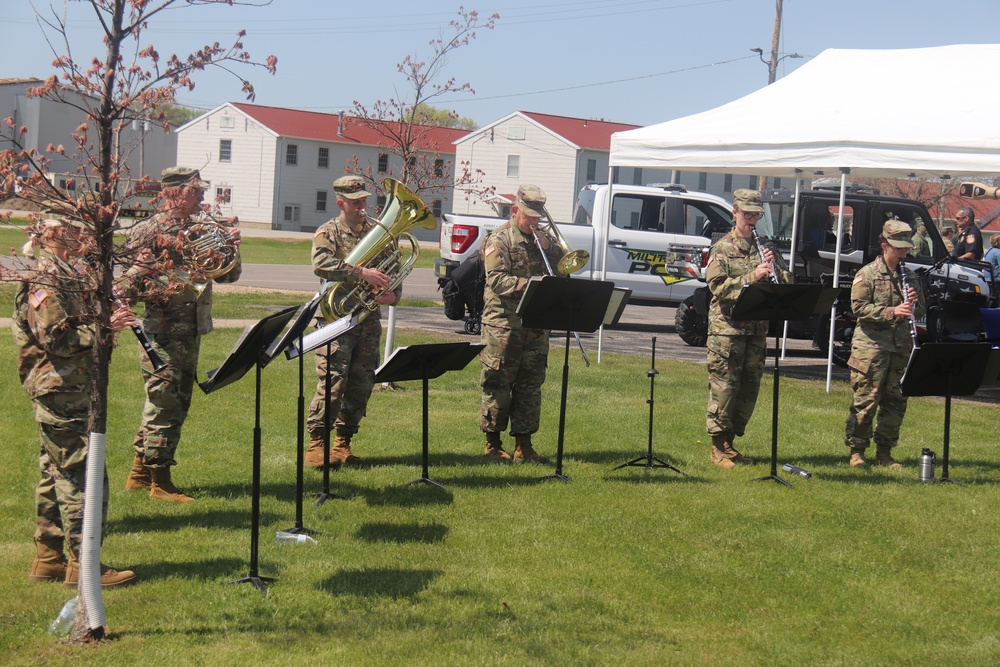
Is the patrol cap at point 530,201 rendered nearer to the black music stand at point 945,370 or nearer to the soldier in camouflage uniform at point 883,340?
the soldier in camouflage uniform at point 883,340

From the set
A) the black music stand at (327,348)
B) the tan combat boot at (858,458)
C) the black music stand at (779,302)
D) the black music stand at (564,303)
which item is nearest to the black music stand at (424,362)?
the black music stand at (327,348)

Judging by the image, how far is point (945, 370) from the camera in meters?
8.48

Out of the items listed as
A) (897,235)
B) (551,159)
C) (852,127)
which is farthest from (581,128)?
(897,235)

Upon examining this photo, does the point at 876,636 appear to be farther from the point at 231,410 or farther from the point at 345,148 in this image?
the point at 345,148

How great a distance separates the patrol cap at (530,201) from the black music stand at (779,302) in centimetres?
170

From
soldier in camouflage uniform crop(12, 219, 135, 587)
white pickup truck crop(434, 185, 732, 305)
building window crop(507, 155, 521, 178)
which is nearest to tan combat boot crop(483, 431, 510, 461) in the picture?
soldier in camouflage uniform crop(12, 219, 135, 587)

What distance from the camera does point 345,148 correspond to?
201 ft

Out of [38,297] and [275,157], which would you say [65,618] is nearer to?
[38,297]

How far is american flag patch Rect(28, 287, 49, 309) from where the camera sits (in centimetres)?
514

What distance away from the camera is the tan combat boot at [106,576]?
5.37 m

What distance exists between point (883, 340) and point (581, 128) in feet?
163

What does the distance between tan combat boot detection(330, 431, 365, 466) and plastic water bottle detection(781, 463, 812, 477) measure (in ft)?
11.4

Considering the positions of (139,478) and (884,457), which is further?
(884,457)

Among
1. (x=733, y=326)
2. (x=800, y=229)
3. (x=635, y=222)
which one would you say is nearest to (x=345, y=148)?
(x=635, y=222)
